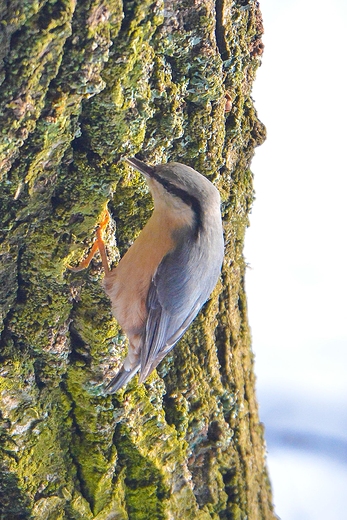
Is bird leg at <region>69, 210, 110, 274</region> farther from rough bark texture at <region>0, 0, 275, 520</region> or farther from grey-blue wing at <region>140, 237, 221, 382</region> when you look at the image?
grey-blue wing at <region>140, 237, 221, 382</region>

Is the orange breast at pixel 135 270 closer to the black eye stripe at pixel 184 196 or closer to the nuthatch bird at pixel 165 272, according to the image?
the nuthatch bird at pixel 165 272

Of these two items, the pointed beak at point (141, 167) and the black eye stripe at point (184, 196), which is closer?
the pointed beak at point (141, 167)

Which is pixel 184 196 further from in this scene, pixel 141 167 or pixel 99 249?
pixel 99 249

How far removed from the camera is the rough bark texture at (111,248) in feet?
5.23

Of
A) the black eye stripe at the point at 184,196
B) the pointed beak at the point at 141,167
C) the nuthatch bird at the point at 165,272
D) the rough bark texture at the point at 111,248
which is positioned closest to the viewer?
the rough bark texture at the point at 111,248

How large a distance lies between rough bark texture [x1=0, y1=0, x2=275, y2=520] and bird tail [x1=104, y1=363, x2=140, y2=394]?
40 mm

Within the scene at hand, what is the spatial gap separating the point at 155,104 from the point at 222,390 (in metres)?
1.55

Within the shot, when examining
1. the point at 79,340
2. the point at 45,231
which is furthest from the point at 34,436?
the point at 45,231

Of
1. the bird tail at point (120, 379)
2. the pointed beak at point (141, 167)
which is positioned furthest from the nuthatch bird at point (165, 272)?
the pointed beak at point (141, 167)

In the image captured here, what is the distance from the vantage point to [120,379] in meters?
2.34

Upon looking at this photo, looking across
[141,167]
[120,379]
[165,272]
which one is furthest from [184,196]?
[120,379]

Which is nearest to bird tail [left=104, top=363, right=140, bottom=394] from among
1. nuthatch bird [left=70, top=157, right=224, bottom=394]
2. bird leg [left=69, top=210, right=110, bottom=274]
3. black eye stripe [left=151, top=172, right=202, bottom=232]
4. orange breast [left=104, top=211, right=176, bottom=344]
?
nuthatch bird [left=70, top=157, right=224, bottom=394]

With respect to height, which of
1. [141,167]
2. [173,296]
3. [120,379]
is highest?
[141,167]

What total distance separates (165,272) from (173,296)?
0.11 metres
